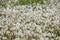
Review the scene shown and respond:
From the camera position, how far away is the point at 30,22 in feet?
43.0

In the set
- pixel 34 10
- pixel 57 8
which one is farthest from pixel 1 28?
pixel 57 8

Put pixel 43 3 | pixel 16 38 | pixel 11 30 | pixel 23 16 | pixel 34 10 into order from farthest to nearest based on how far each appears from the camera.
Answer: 1. pixel 43 3
2. pixel 34 10
3. pixel 23 16
4. pixel 11 30
5. pixel 16 38

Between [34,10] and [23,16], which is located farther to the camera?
[34,10]

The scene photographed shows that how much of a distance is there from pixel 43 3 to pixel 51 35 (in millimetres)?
5680

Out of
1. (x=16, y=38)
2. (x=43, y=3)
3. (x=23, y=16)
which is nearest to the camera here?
(x=16, y=38)

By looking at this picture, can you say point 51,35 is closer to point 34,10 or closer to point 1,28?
point 1,28

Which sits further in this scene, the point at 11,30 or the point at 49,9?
the point at 49,9

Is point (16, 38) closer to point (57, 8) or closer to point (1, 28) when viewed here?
point (1, 28)

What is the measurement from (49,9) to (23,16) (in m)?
2.62

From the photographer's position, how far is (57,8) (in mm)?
15953

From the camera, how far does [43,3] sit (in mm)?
16891

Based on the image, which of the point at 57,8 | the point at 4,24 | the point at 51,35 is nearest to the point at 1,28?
the point at 4,24

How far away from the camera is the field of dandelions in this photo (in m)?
11.5

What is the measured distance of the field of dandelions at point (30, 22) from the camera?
453 inches
